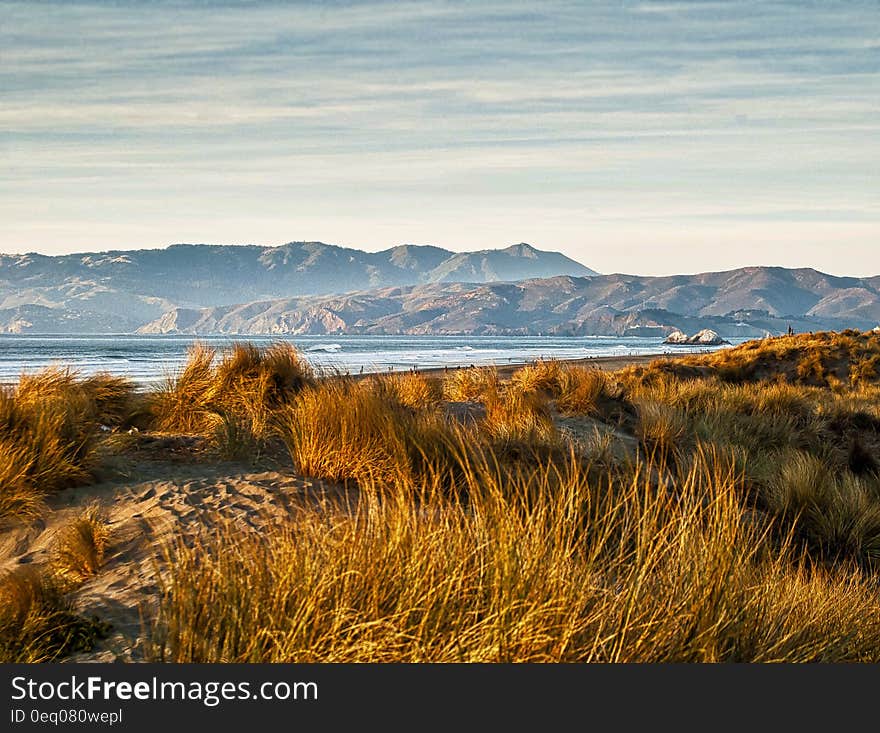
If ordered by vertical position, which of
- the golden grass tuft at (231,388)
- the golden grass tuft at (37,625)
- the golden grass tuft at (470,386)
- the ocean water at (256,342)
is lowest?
the ocean water at (256,342)

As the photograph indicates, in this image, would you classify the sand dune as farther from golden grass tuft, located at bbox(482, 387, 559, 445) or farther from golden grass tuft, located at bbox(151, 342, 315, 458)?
golden grass tuft, located at bbox(482, 387, 559, 445)

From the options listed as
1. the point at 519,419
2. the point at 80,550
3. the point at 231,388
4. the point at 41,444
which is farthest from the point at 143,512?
the point at 519,419

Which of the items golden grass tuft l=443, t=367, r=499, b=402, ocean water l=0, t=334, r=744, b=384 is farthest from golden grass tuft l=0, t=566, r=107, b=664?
golden grass tuft l=443, t=367, r=499, b=402

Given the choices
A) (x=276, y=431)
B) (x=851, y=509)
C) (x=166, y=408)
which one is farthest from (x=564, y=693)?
(x=166, y=408)

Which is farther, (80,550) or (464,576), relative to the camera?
(80,550)

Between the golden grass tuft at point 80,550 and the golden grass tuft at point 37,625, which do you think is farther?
the golden grass tuft at point 80,550

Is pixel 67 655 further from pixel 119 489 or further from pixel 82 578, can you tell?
pixel 119 489

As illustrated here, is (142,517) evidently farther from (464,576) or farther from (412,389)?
(412,389)

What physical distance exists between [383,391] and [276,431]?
156cm

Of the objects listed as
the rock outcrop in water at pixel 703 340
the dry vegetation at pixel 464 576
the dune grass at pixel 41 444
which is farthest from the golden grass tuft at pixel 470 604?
the rock outcrop in water at pixel 703 340

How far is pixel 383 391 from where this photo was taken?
9.45 metres

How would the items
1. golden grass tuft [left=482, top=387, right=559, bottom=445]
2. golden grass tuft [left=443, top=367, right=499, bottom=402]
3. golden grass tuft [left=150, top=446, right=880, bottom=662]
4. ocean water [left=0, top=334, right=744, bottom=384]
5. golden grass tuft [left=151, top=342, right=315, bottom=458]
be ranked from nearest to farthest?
golden grass tuft [left=150, top=446, right=880, bottom=662], golden grass tuft [left=482, top=387, right=559, bottom=445], golden grass tuft [left=151, top=342, right=315, bottom=458], golden grass tuft [left=443, top=367, right=499, bottom=402], ocean water [left=0, top=334, right=744, bottom=384]

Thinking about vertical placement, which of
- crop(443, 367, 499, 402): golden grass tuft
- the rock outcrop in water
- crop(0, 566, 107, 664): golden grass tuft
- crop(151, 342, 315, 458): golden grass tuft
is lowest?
the rock outcrop in water

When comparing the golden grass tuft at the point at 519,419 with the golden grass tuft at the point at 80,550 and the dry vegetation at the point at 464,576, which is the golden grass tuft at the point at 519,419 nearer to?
the dry vegetation at the point at 464,576
